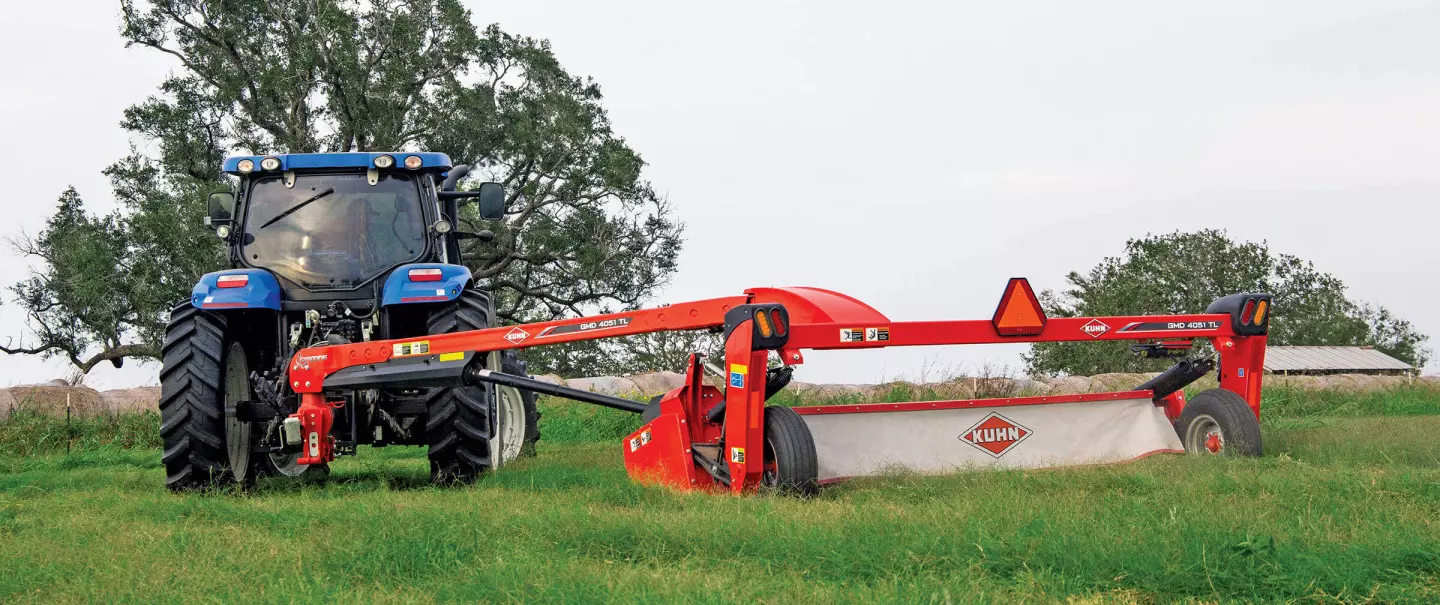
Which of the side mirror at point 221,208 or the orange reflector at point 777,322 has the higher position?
the side mirror at point 221,208

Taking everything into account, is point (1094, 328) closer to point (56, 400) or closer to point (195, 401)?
point (195, 401)

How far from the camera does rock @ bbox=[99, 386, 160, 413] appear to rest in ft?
42.6

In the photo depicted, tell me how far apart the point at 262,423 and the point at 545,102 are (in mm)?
19230

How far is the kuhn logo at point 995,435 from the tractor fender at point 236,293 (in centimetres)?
416

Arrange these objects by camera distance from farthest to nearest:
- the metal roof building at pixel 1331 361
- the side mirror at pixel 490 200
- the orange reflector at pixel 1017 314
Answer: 1. the metal roof building at pixel 1331 361
2. the side mirror at pixel 490 200
3. the orange reflector at pixel 1017 314

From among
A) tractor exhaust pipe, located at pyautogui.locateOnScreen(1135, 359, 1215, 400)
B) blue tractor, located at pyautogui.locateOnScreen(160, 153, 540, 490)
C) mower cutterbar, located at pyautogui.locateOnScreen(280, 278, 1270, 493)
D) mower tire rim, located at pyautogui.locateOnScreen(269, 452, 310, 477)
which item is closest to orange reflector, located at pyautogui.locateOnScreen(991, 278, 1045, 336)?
mower cutterbar, located at pyautogui.locateOnScreen(280, 278, 1270, 493)

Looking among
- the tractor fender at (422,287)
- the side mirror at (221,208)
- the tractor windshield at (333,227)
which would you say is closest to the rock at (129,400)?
the side mirror at (221,208)

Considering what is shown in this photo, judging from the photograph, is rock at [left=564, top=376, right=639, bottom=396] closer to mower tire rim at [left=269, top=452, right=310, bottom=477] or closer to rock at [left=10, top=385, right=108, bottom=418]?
rock at [left=10, top=385, right=108, bottom=418]

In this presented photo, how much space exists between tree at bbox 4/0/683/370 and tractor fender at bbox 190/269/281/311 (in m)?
15.8

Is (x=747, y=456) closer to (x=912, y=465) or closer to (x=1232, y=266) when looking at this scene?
(x=912, y=465)

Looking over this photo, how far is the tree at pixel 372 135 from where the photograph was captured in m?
23.2

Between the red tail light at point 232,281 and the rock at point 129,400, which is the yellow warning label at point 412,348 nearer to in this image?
the red tail light at point 232,281

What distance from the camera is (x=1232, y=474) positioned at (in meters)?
6.05

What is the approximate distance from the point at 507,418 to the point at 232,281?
2006 millimetres
